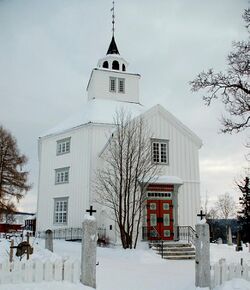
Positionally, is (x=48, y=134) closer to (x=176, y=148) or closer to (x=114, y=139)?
(x=114, y=139)

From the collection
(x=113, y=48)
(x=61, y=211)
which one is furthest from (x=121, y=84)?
(x=61, y=211)

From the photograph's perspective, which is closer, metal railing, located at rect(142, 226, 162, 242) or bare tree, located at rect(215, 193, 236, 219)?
metal railing, located at rect(142, 226, 162, 242)

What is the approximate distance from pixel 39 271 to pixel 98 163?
15004mm

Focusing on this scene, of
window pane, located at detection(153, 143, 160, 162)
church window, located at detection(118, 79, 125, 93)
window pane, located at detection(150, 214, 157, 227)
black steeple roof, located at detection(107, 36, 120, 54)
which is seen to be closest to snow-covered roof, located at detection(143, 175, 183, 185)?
window pane, located at detection(153, 143, 160, 162)

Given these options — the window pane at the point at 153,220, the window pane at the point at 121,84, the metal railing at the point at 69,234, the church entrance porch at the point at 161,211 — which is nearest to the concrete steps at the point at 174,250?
the church entrance porch at the point at 161,211

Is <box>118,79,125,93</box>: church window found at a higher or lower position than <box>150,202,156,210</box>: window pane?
higher

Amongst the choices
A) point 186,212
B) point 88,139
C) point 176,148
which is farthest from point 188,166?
point 88,139

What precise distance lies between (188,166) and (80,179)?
6.98 metres

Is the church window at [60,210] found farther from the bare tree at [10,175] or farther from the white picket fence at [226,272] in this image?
the white picket fence at [226,272]

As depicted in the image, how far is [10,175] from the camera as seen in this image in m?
34.0

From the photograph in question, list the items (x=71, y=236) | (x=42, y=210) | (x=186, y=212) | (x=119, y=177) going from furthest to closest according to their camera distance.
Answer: (x=42, y=210)
(x=71, y=236)
(x=186, y=212)
(x=119, y=177)

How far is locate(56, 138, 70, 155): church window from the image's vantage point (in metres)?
25.9

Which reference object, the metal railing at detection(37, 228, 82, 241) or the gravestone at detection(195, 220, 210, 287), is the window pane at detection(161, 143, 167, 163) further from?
the gravestone at detection(195, 220, 210, 287)

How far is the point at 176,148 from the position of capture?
75.9 feet
